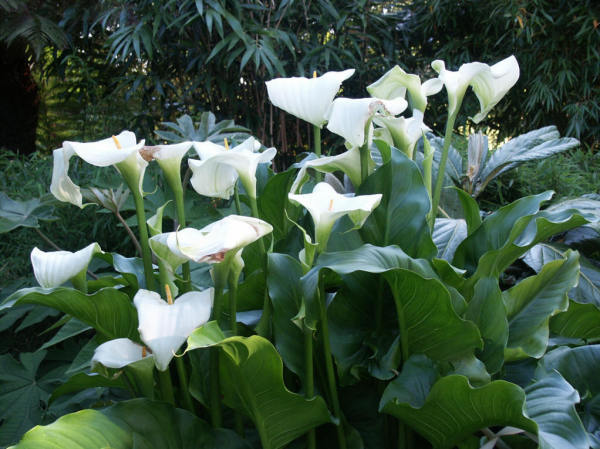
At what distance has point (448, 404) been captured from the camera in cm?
52

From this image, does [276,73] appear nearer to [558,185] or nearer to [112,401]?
[558,185]

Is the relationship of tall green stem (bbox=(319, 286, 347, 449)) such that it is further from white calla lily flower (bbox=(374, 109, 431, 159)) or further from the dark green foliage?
the dark green foliage

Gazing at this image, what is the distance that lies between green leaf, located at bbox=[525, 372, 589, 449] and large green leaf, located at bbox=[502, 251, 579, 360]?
52 mm

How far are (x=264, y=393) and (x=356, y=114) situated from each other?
304mm

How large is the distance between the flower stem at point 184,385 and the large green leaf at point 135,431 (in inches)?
1.8

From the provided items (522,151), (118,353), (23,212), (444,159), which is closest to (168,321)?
(118,353)

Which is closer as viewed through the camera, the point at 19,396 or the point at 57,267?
the point at 57,267

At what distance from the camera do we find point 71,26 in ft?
9.10

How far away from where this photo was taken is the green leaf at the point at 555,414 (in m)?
0.47

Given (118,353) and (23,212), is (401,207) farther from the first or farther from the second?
(23,212)

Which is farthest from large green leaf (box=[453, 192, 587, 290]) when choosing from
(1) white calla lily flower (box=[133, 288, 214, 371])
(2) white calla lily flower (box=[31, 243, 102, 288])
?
(2) white calla lily flower (box=[31, 243, 102, 288])

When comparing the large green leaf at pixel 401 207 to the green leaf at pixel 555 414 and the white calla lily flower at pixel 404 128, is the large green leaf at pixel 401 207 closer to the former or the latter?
the white calla lily flower at pixel 404 128

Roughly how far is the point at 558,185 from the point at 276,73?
1.23 metres

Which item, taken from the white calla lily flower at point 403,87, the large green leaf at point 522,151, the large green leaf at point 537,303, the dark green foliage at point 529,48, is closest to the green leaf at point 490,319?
the large green leaf at point 537,303
